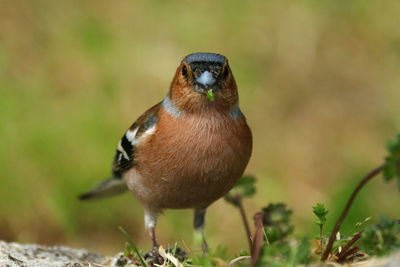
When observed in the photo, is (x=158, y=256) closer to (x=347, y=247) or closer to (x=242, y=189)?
(x=242, y=189)

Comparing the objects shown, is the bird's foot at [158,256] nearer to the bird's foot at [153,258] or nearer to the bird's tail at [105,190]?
the bird's foot at [153,258]

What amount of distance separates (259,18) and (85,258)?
5641mm

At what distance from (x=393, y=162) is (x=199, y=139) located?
1549 mm

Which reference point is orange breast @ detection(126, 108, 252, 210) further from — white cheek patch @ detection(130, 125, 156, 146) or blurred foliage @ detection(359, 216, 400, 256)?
blurred foliage @ detection(359, 216, 400, 256)

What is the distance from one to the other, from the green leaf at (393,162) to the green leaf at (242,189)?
4.71 ft

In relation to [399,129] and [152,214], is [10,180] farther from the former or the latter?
[399,129]

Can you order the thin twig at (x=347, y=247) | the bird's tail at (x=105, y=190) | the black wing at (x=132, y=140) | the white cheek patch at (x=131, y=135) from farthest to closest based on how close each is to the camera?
1. the bird's tail at (x=105, y=190)
2. the white cheek patch at (x=131, y=135)
3. the black wing at (x=132, y=140)
4. the thin twig at (x=347, y=247)

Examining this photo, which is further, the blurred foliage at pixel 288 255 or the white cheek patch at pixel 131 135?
the white cheek patch at pixel 131 135

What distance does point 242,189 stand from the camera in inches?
166

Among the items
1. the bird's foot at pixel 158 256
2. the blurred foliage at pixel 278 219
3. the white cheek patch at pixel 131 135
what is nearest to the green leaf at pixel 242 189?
the blurred foliage at pixel 278 219

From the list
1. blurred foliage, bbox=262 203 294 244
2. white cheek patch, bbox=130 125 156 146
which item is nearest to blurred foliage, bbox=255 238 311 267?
blurred foliage, bbox=262 203 294 244

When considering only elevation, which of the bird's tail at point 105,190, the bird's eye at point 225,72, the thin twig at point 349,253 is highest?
the bird's eye at point 225,72

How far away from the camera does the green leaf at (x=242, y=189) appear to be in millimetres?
4191

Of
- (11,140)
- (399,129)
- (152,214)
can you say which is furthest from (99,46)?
(152,214)
